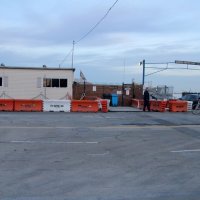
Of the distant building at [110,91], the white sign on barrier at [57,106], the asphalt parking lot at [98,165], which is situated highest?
the distant building at [110,91]

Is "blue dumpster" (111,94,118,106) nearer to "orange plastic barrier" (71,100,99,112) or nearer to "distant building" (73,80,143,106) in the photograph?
"distant building" (73,80,143,106)

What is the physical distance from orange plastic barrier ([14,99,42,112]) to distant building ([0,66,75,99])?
8190mm

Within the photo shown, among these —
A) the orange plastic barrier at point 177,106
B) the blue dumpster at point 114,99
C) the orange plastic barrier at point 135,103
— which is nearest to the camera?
the orange plastic barrier at point 177,106

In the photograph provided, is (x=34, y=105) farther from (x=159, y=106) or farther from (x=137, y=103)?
(x=137, y=103)

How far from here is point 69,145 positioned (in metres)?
13.6

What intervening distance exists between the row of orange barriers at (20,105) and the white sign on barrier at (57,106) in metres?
0.39

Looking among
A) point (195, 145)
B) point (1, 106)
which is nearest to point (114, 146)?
point (195, 145)

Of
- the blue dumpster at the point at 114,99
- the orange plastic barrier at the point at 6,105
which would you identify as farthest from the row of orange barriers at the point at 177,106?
the orange plastic barrier at the point at 6,105

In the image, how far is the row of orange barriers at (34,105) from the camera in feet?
98.3

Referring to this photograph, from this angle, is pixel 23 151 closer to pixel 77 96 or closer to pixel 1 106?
pixel 1 106

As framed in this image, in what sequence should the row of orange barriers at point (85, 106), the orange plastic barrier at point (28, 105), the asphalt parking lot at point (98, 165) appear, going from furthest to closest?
1. the row of orange barriers at point (85, 106)
2. the orange plastic barrier at point (28, 105)
3. the asphalt parking lot at point (98, 165)

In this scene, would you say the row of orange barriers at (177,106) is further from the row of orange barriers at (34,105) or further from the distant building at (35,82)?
the distant building at (35,82)

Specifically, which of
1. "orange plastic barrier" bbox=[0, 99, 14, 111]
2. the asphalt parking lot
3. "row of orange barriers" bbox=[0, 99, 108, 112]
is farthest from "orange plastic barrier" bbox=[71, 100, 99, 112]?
the asphalt parking lot

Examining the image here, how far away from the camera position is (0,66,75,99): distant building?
3800 cm
